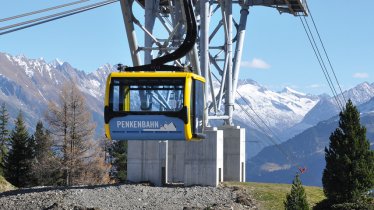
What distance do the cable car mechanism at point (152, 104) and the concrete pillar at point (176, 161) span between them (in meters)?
14.4

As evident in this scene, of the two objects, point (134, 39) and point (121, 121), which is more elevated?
point (134, 39)

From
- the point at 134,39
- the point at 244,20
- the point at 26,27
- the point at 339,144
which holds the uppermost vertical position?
the point at 244,20

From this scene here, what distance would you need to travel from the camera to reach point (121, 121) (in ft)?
89.6

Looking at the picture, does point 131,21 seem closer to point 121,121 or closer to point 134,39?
point 134,39

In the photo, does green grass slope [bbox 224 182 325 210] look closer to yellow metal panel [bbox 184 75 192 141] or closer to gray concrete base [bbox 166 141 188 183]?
gray concrete base [bbox 166 141 188 183]

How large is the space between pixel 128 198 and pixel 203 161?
19.3 feet

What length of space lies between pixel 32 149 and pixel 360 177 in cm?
4827

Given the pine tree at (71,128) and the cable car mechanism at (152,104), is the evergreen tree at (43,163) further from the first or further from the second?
the cable car mechanism at (152,104)

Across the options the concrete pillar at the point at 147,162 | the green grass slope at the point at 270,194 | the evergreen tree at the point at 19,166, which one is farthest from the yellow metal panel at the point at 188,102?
the evergreen tree at the point at 19,166

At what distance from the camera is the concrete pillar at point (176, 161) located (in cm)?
4216

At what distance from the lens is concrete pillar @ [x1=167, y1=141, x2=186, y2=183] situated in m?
42.2

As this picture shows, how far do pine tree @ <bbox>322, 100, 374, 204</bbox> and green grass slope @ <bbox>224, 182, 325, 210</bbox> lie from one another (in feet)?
7.36

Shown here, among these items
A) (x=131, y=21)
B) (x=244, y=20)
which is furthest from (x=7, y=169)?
(x=131, y=21)

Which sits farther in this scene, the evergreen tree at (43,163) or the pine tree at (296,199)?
the evergreen tree at (43,163)
